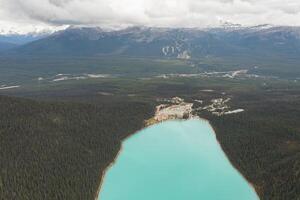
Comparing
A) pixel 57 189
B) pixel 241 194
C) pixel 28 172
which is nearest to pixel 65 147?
pixel 28 172

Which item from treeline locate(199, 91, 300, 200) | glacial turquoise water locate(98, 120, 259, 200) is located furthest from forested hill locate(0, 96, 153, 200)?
treeline locate(199, 91, 300, 200)

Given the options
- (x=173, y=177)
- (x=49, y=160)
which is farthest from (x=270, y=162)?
(x=49, y=160)

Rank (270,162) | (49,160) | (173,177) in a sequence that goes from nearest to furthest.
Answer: (49,160)
(173,177)
(270,162)

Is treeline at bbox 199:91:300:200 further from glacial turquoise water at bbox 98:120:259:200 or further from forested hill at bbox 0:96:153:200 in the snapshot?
forested hill at bbox 0:96:153:200

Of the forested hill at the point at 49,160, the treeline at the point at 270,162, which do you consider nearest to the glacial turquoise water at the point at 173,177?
the treeline at the point at 270,162

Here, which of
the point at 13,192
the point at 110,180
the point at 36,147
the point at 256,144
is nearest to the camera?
the point at 13,192

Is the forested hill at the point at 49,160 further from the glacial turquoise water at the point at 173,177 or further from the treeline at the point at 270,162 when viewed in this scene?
the treeline at the point at 270,162

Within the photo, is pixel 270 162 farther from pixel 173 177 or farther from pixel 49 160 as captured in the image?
pixel 49 160

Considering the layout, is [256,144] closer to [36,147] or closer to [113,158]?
[113,158]

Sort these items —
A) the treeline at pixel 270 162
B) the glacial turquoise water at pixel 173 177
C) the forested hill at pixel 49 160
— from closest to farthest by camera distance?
the forested hill at pixel 49 160 → the treeline at pixel 270 162 → the glacial turquoise water at pixel 173 177
